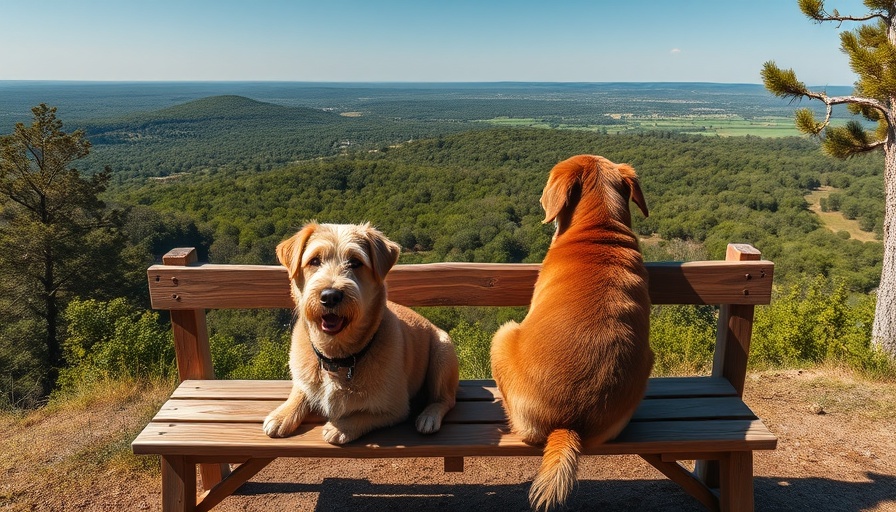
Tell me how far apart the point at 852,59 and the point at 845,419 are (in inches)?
198

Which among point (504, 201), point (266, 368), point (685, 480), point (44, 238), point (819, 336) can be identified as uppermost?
point (685, 480)

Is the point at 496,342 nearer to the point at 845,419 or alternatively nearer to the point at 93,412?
the point at 845,419

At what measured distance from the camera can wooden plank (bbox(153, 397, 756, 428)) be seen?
2924 mm

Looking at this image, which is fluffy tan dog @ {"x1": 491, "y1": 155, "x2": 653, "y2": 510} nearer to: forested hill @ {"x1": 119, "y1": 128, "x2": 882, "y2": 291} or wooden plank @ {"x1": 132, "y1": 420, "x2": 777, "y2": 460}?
wooden plank @ {"x1": 132, "y1": 420, "x2": 777, "y2": 460}

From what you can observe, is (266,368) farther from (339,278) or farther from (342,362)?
(339,278)

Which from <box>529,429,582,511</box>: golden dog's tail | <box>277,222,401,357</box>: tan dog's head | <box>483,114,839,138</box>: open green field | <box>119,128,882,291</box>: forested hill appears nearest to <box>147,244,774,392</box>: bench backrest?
<box>277,222,401,357</box>: tan dog's head

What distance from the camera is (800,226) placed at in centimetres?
5678

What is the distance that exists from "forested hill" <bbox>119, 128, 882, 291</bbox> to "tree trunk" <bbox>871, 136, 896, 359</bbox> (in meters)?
29.7

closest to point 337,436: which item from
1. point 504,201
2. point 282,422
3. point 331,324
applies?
point 282,422

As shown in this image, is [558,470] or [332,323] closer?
[558,470]

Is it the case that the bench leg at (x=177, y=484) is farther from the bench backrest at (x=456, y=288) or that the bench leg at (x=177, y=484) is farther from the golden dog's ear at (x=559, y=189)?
the golden dog's ear at (x=559, y=189)

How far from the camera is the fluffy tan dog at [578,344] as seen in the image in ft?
8.05

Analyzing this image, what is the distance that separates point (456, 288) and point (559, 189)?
88cm

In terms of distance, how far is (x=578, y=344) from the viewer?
246 cm
